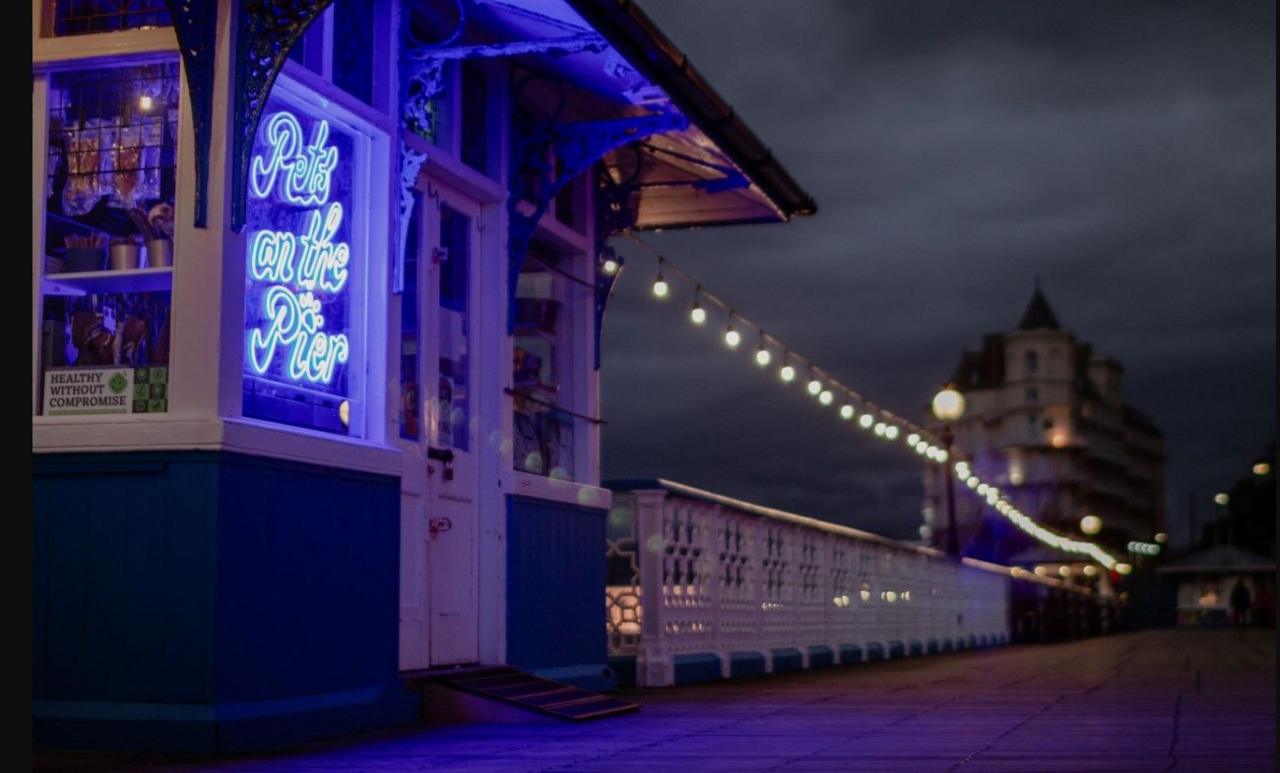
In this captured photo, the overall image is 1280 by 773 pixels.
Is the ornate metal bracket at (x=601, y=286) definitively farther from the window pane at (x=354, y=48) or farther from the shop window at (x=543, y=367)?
the window pane at (x=354, y=48)

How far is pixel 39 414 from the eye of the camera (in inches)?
294

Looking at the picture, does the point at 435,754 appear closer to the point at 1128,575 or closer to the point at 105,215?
the point at 105,215

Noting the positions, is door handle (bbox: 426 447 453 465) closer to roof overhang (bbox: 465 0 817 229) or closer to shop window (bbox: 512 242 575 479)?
→ shop window (bbox: 512 242 575 479)

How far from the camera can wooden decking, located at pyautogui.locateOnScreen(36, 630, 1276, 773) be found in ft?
21.3

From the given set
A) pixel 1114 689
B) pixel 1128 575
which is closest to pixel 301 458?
pixel 1114 689

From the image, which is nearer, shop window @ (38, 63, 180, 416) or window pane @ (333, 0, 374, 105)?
shop window @ (38, 63, 180, 416)

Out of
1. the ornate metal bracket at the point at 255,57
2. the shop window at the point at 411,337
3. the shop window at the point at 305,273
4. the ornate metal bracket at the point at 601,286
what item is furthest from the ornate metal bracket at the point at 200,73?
the ornate metal bracket at the point at 601,286

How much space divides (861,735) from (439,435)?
3518 mm

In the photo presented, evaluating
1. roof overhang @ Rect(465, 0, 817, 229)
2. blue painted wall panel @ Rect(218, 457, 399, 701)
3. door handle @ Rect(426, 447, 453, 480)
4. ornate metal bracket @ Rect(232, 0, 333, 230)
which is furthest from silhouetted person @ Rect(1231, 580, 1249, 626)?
ornate metal bracket @ Rect(232, 0, 333, 230)

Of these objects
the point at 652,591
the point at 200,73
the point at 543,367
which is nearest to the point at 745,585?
the point at 652,591

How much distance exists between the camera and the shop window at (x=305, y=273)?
7848mm

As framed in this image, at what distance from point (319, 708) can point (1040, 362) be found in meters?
104

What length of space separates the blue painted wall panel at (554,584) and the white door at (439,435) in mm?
439

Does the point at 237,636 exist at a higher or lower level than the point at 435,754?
higher
